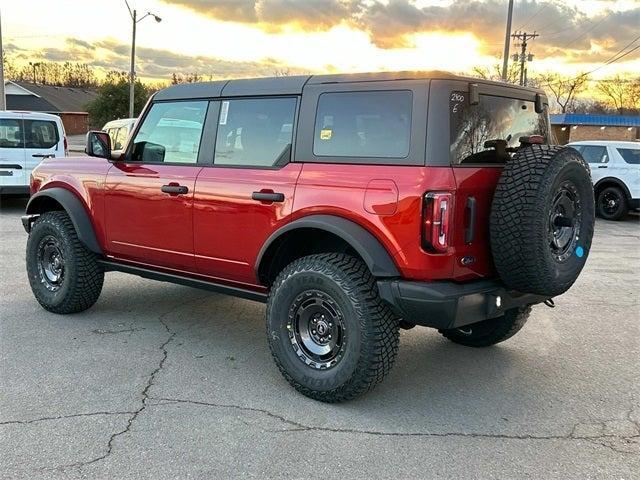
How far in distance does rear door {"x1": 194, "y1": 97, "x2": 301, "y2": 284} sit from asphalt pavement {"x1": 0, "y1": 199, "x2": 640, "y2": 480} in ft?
2.69

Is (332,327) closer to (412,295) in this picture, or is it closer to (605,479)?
(412,295)

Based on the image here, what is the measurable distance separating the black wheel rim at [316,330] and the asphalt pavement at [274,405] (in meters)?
0.28

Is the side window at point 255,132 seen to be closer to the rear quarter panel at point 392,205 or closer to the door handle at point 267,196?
the door handle at point 267,196

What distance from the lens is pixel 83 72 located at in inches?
3629

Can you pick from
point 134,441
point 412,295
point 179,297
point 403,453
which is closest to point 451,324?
point 412,295

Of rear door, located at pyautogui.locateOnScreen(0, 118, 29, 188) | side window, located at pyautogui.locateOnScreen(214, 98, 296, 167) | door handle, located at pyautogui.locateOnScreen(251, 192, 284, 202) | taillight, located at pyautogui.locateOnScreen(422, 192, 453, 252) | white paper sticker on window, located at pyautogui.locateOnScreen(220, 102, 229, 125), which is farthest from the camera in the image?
rear door, located at pyautogui.locateOnScreen(0, 118, 29, 188)

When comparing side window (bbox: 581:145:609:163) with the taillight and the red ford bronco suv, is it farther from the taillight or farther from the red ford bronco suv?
the taillight

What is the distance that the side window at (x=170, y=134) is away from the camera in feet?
15.3

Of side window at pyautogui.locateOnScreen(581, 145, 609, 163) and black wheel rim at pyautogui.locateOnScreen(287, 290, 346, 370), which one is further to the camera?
side window at pyautogui.locateOnScreen(581, 145, 609, 163)

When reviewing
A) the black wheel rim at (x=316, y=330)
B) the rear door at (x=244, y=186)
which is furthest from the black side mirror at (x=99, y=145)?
the black wheel rim at (x=316, y=330)

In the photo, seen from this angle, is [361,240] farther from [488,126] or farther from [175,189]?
[175,189]

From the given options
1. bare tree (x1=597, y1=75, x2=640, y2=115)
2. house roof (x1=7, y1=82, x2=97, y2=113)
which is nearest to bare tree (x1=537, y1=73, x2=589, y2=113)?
bare tree (x1=597, y1=75, x2=640, y2=115)

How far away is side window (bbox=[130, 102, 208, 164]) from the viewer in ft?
15.3

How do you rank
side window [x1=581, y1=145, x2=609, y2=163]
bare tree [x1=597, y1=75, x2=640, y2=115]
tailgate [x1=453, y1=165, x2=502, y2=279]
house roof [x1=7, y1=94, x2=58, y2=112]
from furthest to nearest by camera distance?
bare tree [x1=597, y1=75, x2=640, y2=115] < house roof [x1=7, y1=94, x2=58, y2=112] < side window [x1=581, y1=145, x2=609, y2=163] < tailgate [x1=453, y1=165, x2=502, y2=279]
